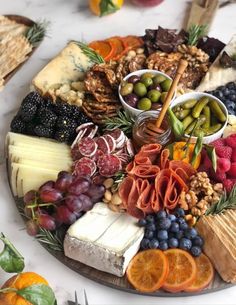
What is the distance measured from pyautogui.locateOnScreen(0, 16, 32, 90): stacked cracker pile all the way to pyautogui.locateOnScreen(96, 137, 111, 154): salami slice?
1.66 feet

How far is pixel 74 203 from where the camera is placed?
1.59 meters

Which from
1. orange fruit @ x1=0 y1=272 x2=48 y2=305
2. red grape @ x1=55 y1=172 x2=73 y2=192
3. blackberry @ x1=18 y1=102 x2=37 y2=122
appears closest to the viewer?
orange fruit @ x1=0 y1=272 x2=48 y2=305

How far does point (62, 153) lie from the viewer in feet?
5.89

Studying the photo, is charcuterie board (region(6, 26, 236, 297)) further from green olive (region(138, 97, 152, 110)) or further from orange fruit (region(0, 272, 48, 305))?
orange fruit (region(0, 272, 48, 305))

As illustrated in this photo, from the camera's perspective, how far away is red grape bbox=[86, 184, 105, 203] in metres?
1.64

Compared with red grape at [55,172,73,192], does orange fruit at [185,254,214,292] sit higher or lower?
lower

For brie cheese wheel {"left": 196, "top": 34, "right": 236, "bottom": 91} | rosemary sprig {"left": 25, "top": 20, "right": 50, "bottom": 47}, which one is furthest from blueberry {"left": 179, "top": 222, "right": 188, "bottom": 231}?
rosemary sprig {"left": 25, "top": 20, "right": 50, "bottom": 47}

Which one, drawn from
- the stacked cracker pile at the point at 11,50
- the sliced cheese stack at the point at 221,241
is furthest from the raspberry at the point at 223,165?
the stacked cracker pile at the point at 11,50

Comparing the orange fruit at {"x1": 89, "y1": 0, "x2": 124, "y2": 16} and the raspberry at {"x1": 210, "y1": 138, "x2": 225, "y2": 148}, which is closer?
the raspberry at {"x1": 210, "y1": 138, "x2": 225, "y2": 148}

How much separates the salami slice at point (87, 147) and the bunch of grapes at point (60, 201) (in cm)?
11

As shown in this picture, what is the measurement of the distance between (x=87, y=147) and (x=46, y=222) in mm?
279

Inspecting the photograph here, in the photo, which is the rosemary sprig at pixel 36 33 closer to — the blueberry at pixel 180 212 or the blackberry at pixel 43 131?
the blackberry at pixel 43 131

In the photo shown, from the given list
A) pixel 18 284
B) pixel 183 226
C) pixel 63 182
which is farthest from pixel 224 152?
pixel 18 284

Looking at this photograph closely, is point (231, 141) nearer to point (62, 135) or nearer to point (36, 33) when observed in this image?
point (62, 135)
